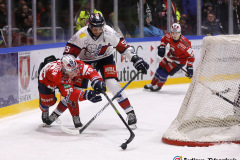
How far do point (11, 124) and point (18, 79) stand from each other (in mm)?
669

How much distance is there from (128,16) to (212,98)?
Result: 3.91 m

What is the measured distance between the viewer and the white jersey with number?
523cm

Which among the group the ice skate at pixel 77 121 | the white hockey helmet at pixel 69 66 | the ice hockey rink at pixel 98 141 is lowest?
the ice hockey rink at pixel 98 141

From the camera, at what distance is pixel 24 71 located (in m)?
6.19

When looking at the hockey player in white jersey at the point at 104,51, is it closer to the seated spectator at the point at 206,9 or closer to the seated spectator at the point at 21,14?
the seated spectator at the point at 21,14

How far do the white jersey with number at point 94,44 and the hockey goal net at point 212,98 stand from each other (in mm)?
840

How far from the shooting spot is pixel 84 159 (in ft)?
13.6

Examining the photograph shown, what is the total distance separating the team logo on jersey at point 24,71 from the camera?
6.14 meters

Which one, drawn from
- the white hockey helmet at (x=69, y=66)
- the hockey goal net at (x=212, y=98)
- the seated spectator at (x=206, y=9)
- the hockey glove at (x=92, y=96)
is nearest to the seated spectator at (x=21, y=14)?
the white hockey helmet at (x=69, y=66)

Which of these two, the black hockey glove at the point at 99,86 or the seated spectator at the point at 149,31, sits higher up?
the seated spectator at the point at 149,31

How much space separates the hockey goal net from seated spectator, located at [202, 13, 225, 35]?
4527mm

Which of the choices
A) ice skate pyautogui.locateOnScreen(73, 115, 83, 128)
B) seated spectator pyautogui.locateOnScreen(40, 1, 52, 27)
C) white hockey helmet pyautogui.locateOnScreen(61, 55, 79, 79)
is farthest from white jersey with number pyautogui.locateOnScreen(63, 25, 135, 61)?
seated spectator pyautogui.locateOnScreen(40, 1, 52, 27)

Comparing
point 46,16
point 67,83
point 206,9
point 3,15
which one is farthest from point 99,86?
point 206,9

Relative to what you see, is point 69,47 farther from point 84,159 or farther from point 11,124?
point 84,159
